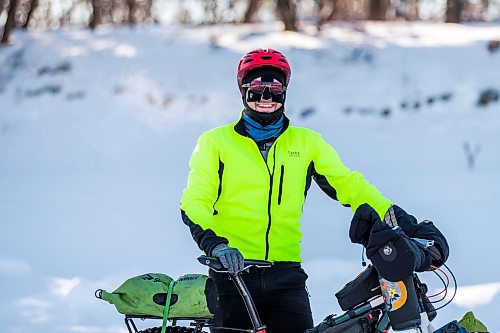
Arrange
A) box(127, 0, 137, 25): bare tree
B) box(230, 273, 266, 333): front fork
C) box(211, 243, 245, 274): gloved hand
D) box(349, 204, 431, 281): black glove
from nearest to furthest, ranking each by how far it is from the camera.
Answer: box(349, 204, 431, 281): black glove, box(211, 243, 245, 274): gloved hand, box(230, 273, 266, 333): front fork, box(127, 0, 137, 25): bare tree

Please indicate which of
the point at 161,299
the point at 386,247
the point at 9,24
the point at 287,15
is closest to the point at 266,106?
the point at 161,299

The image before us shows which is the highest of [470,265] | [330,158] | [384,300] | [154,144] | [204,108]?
[204,108]

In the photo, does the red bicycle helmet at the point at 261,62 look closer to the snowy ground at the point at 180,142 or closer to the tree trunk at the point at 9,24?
the snowy ground at the point at 180,142

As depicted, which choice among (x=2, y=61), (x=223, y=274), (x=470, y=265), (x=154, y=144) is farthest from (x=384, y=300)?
(x=2, y=61)

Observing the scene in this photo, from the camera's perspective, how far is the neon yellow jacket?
348cm

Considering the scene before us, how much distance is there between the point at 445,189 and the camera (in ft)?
38.5

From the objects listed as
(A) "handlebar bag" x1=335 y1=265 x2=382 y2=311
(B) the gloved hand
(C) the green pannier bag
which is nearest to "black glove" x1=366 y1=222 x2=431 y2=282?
(A) "handlebar bag" x1=335 y1=265 x2=382 y2=311

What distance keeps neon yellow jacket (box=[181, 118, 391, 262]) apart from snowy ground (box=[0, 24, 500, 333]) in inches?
105

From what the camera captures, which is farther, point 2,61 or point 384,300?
point 2,61

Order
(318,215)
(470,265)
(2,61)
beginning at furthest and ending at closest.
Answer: (2,61)
(318,215)
(470,265)

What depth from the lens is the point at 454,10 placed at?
2122 cm

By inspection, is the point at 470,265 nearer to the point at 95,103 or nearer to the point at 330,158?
the point at 330,158

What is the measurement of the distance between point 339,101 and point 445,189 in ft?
14.2

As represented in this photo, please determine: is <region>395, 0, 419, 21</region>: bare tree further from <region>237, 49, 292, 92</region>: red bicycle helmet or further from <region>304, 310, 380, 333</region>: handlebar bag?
<region>304, 310, 380, 333</region>: handlebar bag
